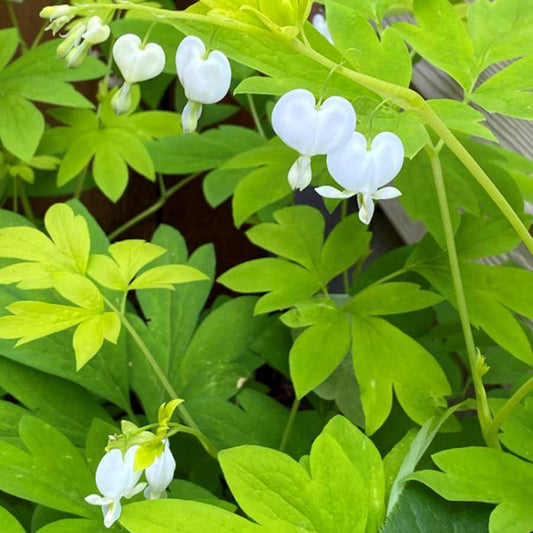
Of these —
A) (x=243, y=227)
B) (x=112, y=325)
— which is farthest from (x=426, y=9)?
(x=243, y=227)

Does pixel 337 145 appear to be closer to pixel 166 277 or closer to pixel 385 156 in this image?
pixel 385 156

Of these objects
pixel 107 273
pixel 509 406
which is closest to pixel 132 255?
pixel 107 273

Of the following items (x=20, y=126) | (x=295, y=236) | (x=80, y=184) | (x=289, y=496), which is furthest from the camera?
(x=80, y=184)

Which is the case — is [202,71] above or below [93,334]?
above

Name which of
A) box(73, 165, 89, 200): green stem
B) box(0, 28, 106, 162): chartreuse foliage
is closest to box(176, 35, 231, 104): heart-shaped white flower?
box(0, 28, 106, 162): chartreuse foliage

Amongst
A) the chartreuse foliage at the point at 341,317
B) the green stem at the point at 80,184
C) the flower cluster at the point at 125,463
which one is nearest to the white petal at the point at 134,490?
the flower cluster at the point at 125,463

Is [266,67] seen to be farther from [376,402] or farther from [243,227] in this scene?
[243,227]
